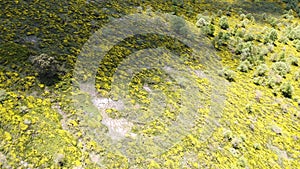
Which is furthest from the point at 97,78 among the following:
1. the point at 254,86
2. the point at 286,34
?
the point at 286,34

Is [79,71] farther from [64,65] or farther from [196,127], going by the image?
[196,127]

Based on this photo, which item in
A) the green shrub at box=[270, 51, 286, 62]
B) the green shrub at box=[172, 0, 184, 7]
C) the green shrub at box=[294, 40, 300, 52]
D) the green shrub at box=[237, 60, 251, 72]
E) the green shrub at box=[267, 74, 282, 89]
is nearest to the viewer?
the green shrub at box=[267, 74, 282, 89]

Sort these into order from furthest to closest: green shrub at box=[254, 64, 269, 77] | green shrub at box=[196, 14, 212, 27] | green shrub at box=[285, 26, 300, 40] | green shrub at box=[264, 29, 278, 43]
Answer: green shrub at box=[285, 26, 300, 40] → green shrub at box=[264, 29, 278, 43] → green shrub at box=[196, 14, 212, 27] → green shrub at box=[254, 64, 269, 77]

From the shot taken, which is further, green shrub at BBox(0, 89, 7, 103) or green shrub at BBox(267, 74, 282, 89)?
green shrub at BBox(267, 74, 282, 89)

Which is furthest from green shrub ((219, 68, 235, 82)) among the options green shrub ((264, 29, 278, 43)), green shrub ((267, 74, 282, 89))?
green shrub ((264, 29, 278, 43))

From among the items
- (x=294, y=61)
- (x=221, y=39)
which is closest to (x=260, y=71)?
(x=221, y=39)

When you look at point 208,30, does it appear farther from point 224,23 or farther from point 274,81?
point 274,81

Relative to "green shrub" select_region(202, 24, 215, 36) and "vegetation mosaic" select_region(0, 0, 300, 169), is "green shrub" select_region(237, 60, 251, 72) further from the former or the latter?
"green shrub" select_region(202, 24, 215, 36)
